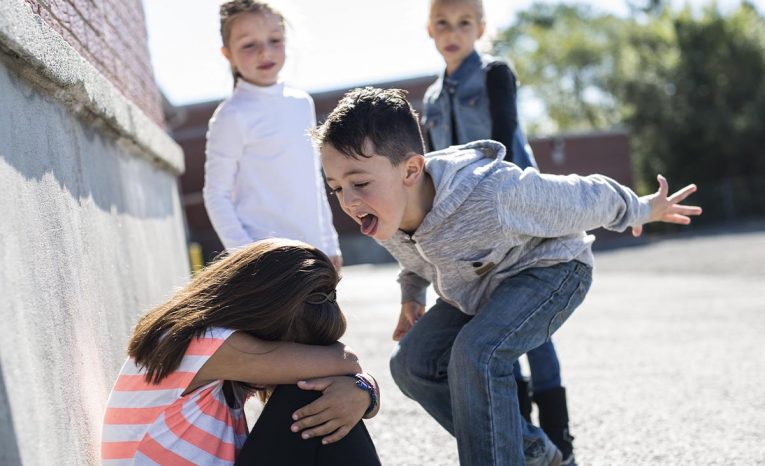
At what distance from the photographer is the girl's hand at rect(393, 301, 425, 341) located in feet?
12.0

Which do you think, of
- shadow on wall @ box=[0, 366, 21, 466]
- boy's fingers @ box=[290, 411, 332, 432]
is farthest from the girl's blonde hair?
shadow on wall @ box=[0, 366, 21, 466]

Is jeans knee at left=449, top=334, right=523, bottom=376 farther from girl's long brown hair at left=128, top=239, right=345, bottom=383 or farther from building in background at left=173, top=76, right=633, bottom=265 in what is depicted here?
building in background at left=173, top=76, right=633, bottom=265

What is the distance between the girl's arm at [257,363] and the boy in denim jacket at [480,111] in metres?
1.41

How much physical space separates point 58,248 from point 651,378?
151 inches

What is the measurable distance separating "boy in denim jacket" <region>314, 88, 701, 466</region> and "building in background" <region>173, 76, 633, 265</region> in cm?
2583

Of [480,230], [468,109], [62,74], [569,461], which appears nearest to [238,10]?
[468,109]

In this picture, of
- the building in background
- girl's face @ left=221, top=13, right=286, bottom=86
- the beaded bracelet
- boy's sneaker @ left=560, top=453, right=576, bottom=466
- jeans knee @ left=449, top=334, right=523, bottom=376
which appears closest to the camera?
the beaded bracelet

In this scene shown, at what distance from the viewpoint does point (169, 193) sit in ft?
20.1

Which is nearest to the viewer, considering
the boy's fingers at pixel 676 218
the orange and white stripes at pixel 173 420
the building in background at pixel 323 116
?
the orange and white stripes at pixel 173 420

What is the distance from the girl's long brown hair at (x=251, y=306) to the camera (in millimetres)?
2523

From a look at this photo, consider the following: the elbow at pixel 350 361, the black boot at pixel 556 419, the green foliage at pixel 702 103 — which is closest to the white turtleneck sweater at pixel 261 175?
the black boot at pixel 556 419

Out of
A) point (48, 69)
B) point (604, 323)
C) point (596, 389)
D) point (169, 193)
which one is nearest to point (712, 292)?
point (604, 323)

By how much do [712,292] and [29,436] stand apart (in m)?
9.49

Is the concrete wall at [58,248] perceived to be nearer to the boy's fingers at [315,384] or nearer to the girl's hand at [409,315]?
the boy's fingers at [315,384]
